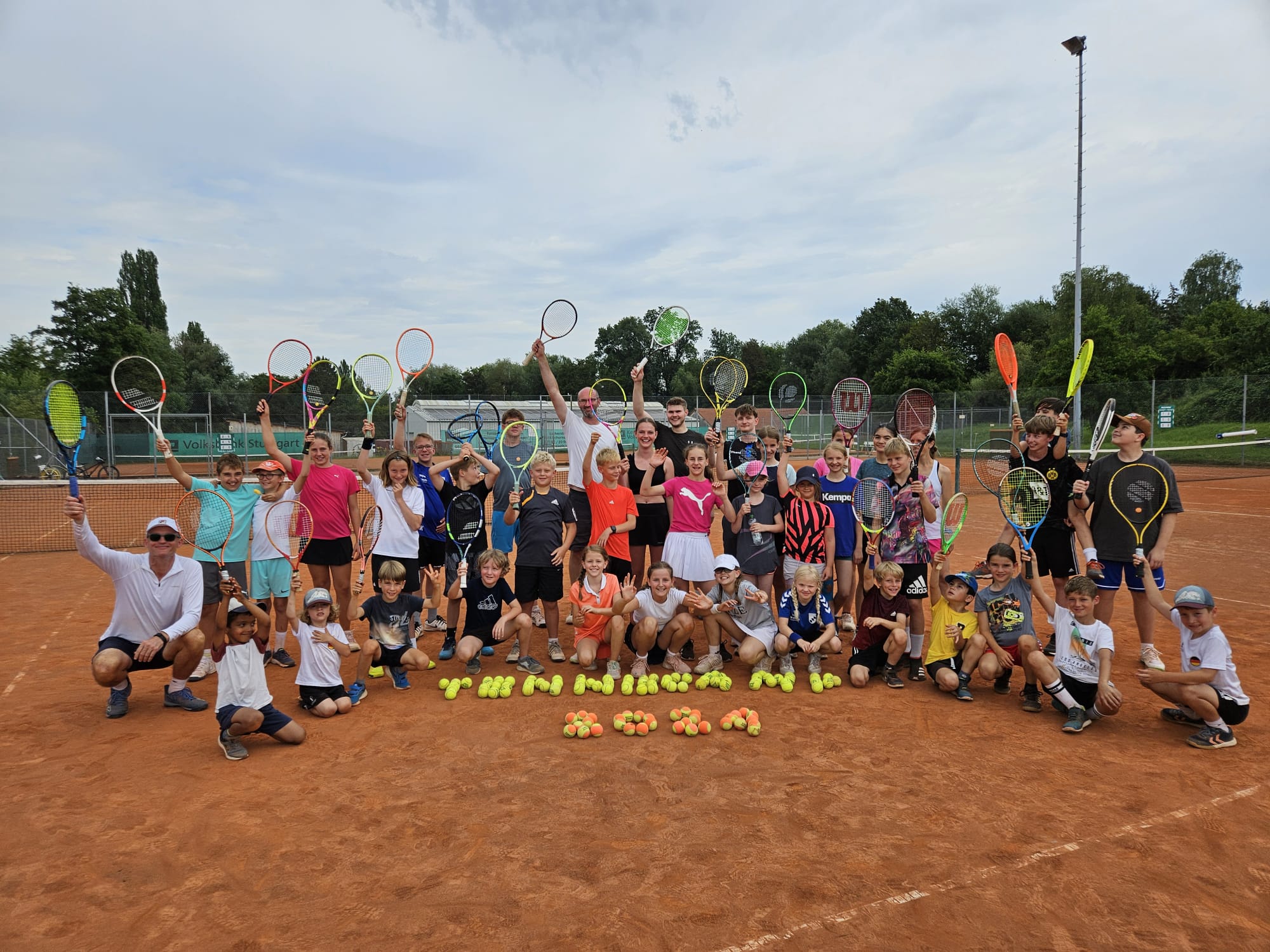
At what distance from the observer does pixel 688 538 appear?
604 cm

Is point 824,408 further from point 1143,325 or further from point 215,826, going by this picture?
point 215,826

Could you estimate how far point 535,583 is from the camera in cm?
614

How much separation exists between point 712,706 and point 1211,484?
19.3 metres

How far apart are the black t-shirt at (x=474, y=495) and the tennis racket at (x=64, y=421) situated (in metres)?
2.70

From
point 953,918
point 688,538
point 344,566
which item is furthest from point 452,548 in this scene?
point 953,918

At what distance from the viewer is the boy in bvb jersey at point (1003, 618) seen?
Answer: 17.4 feet

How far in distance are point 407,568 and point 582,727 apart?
2.51 metres

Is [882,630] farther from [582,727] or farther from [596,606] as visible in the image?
[582,727]

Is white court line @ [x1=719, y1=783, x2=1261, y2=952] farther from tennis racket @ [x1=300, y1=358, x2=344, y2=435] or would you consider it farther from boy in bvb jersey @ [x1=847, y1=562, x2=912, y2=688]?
tennis racket @ [x1=300, y1=358, x2=344, y2=435]

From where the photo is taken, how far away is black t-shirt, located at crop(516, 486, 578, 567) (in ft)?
20.0

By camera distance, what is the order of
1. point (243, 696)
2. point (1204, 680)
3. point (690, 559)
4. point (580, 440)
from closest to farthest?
point (1204, 680)
point (243, 696)
point (690, 559)
point (580, 440)

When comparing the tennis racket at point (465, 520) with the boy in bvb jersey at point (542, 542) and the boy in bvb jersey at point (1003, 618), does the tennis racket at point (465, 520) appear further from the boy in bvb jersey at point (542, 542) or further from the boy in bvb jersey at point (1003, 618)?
the boy in bvb jersey at point (1003, 618)

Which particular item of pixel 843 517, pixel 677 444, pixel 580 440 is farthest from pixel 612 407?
pixel 843 517

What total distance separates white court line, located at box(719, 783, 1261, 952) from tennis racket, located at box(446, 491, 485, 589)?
3.94 meters
